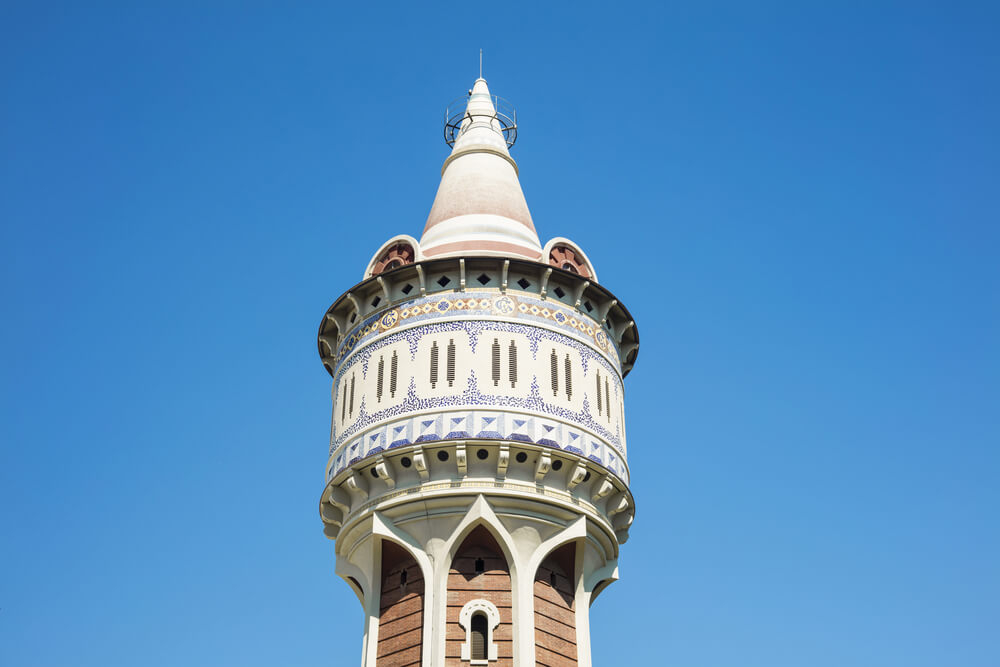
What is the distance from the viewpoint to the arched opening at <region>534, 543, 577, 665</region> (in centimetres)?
2767

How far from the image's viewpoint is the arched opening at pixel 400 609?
27.6 m

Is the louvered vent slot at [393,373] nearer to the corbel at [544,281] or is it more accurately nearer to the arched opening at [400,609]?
the arched opening at [400,609]

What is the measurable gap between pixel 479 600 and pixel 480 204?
11136mm

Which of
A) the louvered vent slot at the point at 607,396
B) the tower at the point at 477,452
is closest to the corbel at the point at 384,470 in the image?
the tower at the point at 477,452

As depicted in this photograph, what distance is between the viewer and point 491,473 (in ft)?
92.8

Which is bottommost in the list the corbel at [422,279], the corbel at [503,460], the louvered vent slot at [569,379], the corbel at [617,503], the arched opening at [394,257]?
the corbel at [503,460]

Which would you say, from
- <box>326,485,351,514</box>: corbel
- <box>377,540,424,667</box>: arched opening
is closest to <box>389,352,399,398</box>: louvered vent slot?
<box>326,485,351,514</box>: corbel

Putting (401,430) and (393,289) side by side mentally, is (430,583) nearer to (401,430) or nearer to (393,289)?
(401,430)

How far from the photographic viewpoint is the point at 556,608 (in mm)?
28500

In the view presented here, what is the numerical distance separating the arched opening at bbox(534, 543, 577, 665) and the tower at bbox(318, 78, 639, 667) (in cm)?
4

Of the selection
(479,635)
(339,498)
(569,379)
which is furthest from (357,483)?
(569,379)

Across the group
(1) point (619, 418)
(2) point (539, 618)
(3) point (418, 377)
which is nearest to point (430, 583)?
(2) point (539, 618)

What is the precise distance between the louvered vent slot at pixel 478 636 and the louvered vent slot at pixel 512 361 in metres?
5.45

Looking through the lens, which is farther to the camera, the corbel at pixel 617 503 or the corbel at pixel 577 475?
the corbel at pixel 617 503
